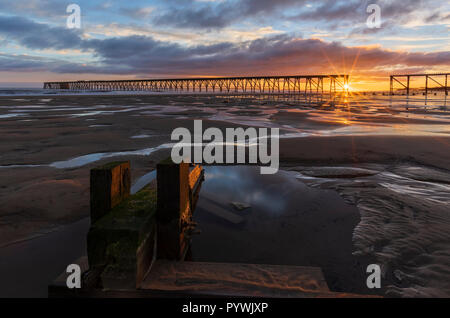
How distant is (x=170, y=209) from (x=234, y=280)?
1.02 meters

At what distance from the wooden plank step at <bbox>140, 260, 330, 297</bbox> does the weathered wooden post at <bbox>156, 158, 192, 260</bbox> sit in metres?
0.16

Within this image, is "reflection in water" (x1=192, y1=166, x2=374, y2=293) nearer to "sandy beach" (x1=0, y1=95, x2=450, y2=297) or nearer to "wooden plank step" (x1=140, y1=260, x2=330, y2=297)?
"sandy beach" (x1=0, y1=95, x2=450, y2=297)

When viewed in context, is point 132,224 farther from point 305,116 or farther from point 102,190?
point 305,116

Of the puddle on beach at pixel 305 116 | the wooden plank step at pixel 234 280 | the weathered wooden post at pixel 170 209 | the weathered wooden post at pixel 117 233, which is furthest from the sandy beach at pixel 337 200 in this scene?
the puddle on beach at pixel 305 116

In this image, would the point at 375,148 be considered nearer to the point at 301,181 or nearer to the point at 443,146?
the point at 443,146

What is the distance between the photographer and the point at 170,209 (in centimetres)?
308

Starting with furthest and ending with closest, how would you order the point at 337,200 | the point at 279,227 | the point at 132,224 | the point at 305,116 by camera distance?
the point at 305,116
the point at 337,200
the point at 279,227
the point at 132,224

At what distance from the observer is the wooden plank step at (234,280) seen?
8.40ft

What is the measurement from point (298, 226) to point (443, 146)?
860cm

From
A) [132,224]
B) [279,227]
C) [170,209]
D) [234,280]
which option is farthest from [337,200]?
[132,224]

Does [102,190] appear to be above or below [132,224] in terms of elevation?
above

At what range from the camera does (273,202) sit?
5.32 m

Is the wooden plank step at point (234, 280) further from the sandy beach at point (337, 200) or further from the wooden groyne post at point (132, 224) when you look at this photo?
the sandy beach at point (337, 200)

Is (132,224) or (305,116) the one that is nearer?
(132,224)
